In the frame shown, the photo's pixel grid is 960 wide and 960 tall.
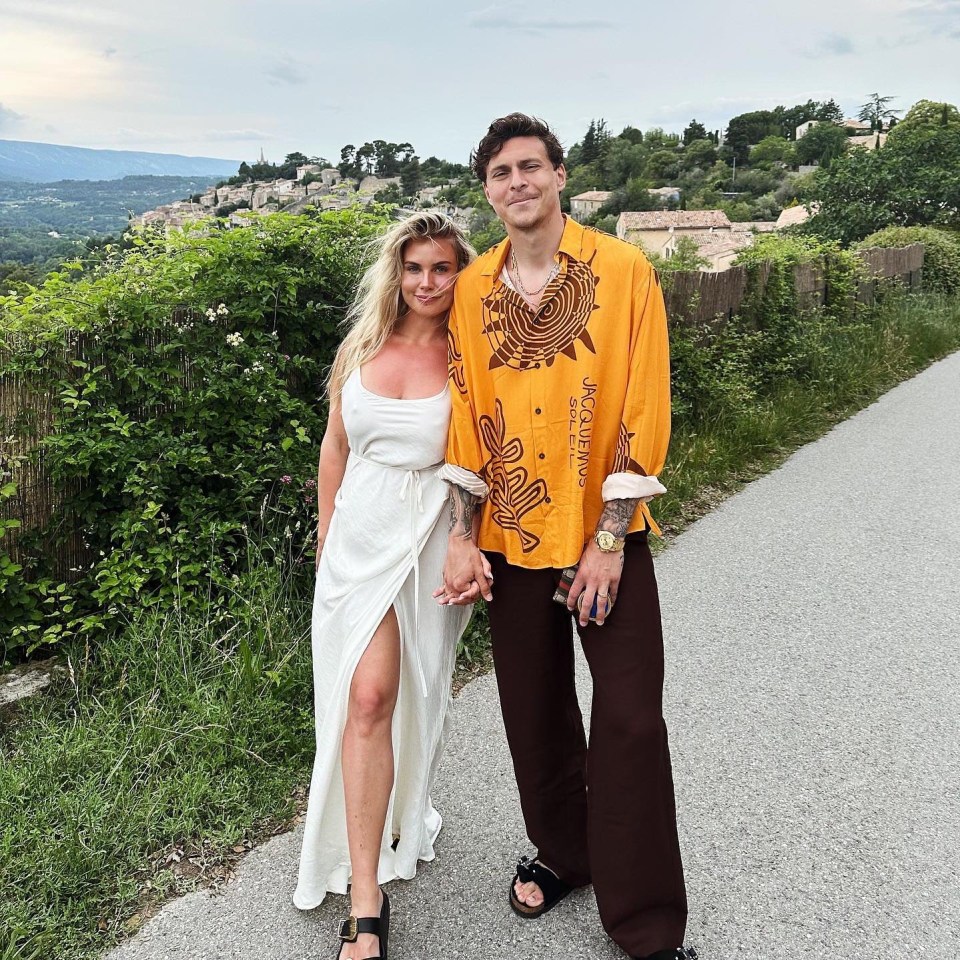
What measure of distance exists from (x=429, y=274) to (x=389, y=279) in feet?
0.42

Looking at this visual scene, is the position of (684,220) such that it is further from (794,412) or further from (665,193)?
(794,412)

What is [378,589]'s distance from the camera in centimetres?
245

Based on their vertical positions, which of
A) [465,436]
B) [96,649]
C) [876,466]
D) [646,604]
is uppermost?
[465,436]

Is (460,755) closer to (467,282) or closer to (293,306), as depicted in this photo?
(467,282)

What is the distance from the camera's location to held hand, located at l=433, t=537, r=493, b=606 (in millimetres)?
2355

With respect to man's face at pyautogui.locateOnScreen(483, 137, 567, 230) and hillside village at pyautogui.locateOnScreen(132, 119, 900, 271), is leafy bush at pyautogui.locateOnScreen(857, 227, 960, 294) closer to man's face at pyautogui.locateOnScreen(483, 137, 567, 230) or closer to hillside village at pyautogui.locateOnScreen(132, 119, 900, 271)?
hillside village at pyautogui.locateOnScreen(132, 119, 900, 271)

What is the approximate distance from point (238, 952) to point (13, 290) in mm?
3175

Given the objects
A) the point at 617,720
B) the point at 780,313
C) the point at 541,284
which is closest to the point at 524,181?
the point at 541,284

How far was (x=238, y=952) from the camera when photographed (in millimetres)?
2414

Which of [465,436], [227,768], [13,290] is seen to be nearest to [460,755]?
[227,768]

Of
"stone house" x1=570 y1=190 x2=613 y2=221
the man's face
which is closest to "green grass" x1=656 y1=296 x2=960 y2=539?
the man's face

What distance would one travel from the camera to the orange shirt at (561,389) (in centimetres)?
216

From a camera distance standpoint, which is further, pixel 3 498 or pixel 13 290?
pixel 13 290

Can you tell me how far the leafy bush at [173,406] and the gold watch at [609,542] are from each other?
2211 mm
